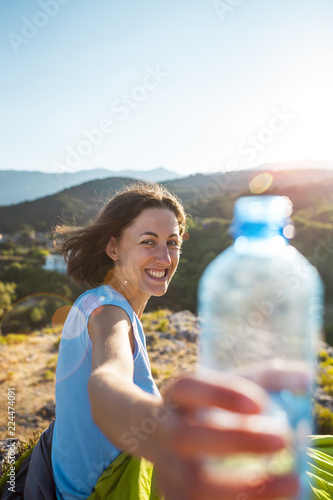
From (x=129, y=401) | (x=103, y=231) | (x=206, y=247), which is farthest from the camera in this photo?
(x=206, y=247)

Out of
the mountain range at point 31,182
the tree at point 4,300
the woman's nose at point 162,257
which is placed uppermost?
the mountain range at point 31,182

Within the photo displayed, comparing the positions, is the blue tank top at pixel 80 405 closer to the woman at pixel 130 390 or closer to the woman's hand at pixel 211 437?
the woman at pixel 130 390

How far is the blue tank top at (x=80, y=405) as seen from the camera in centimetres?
137

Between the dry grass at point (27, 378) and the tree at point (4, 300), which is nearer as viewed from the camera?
the dry grass at point (27, 378)

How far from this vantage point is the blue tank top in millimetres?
1372

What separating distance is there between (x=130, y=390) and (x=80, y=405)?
834 mm

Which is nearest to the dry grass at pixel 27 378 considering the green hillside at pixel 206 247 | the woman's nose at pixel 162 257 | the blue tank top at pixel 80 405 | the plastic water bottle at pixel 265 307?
the blue tank top at pixel 80 405

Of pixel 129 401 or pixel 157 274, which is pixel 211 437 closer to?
pixel 129 401

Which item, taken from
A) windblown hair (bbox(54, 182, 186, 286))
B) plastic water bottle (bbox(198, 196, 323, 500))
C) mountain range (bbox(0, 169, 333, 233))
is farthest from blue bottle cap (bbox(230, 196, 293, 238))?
mountain range (bbox(0, 169, 333, 233))

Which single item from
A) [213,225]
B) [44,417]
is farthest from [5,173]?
[44,417]

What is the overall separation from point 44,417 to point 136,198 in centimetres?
366

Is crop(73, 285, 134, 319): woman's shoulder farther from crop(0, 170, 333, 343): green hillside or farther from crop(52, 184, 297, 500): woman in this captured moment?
crop(0, 170, 333, 343): green hillside

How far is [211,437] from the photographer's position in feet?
1.38

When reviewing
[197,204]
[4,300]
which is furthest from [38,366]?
[197,204]
